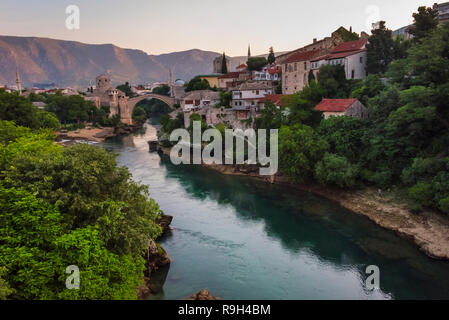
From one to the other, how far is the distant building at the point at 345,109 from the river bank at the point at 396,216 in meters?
5.42

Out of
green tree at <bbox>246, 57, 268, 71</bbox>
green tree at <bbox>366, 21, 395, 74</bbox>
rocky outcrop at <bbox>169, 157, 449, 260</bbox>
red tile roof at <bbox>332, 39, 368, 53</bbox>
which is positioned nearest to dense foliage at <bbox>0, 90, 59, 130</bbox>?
rocky outcrop at <bbox>169, 157, 449, 260</bbox>

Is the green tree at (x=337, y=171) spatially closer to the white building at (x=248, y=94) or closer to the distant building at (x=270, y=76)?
the white building at (x=248, y=94)

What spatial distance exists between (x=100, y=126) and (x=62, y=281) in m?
51.0

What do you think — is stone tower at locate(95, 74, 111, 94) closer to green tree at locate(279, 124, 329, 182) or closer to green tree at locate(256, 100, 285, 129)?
green tree at locate(256, 100, 285, 129)

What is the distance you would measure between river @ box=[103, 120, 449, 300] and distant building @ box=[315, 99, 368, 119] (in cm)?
634

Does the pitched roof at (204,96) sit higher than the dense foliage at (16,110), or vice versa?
the pitched roof at (204,96)

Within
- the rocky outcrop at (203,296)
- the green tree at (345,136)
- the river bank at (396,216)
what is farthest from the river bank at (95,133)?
the rocky outcrop at (203,296)

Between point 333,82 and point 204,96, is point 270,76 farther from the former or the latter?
point 333,82

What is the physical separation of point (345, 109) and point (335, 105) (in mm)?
1150

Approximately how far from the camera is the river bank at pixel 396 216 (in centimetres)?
1534

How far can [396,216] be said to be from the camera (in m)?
18.0

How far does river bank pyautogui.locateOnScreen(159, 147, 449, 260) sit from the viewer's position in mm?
15336

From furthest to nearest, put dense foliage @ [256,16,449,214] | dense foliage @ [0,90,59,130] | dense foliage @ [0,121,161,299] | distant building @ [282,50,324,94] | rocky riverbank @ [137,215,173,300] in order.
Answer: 1. distant building @ [282,50,324,94]
2. dense foliage @ [0,90,59,130]
3. dense foliage @ [256,16,449,214]
4. rocky riverbank @ [137,215,173,300]
5. dense foliage @ [0,121,161,299]

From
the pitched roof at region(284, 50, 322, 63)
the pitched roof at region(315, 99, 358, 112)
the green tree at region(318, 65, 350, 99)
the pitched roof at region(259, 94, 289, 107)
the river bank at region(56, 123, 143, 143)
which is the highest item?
the pitched roof at region(284, 50, 322, 63)
